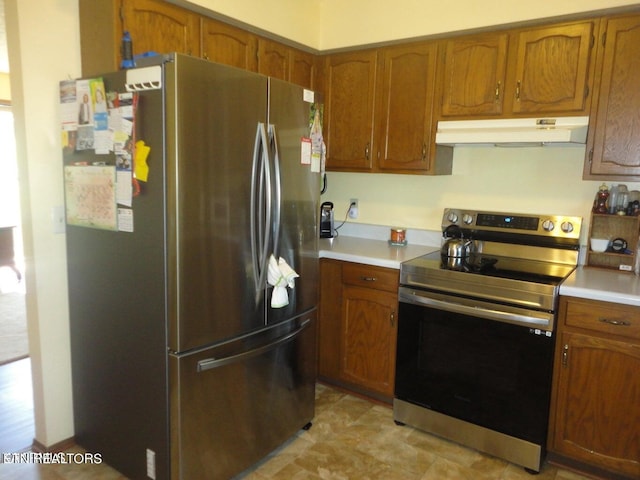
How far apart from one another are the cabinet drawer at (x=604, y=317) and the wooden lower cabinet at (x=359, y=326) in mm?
872

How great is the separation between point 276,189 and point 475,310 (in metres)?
1.14

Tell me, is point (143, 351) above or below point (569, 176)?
below

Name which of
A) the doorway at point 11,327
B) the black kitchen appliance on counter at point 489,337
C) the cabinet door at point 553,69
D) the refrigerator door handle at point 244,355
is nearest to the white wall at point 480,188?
the black kitchen appliance on counter at point 489,337

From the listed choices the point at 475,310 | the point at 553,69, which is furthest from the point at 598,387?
the point at 553,69

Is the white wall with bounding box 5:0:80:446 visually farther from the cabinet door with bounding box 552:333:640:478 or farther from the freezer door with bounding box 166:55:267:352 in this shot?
the cabinet door with bounding box 552:333:640:478

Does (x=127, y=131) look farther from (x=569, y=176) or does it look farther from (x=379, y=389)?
(x=569, y=176)

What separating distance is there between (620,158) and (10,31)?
284cm

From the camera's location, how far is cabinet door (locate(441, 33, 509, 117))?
2.51 m

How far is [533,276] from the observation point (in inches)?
90.8

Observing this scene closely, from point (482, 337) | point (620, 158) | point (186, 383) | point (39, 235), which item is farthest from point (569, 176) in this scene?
point (39, 235)

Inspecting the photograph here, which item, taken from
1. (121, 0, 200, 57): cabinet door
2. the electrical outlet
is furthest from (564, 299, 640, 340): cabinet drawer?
(121, 0, 200, 57): cabinet door

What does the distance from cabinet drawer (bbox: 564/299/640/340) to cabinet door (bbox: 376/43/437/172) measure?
3.73ft

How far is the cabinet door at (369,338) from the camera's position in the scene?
2.67 metres

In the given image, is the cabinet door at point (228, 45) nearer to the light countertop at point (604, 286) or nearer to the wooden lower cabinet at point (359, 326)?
the wooden lower cabinet at point (359, 326)
